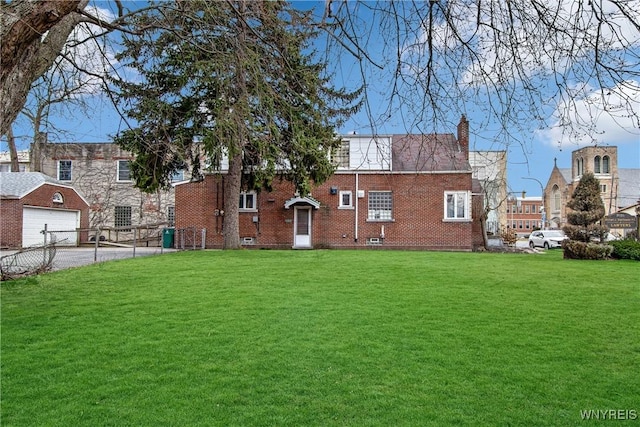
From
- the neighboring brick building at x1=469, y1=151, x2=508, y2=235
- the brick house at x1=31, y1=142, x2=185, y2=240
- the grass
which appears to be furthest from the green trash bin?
the neighboring brick building at x1=469, y1=151, x2=508, y2=235

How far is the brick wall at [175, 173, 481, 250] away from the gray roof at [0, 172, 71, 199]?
722 cm

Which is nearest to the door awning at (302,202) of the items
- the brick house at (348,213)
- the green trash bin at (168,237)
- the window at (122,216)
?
the brick house at (348,213)

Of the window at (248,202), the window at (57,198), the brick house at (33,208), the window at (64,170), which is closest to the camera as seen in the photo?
the brick house at (33,208)

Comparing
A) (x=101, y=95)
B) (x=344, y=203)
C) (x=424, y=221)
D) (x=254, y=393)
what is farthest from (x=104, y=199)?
(x=254, y=393)

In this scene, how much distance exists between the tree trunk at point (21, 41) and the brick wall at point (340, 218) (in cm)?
1852

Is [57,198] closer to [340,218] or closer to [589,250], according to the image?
[340,218]

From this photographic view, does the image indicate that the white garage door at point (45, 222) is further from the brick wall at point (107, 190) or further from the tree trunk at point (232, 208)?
the tree trunk at point (232, 208)

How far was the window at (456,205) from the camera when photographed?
74.7 feet

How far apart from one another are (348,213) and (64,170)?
2222cm

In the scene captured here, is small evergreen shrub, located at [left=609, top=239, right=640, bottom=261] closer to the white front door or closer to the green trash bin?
the white front door

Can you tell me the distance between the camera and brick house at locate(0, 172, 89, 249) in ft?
70.5
